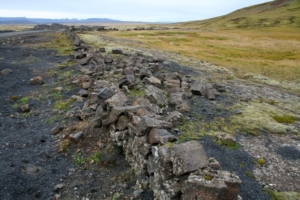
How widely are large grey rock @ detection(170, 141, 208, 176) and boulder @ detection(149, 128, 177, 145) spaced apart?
117cm

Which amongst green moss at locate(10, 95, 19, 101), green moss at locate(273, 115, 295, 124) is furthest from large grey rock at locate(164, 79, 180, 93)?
green moss at locate(10, 95, 19, 101)

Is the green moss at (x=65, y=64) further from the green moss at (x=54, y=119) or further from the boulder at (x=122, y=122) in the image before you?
the boulder at (x=122, y=122)

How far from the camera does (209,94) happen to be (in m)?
21.8

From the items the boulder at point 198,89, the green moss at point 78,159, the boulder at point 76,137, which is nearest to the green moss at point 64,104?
the boulder at point 76,137

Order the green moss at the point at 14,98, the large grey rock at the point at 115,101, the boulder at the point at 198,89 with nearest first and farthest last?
1. the large grey rock at the point at 115,101
2. the green moss at the point at 14,98
3. the boulder at the point at 198,89

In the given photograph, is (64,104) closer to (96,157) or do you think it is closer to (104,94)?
(104,94)

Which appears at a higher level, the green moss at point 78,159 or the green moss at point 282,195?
the green moss at point 282,195

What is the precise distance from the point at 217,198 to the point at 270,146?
28.6 feet

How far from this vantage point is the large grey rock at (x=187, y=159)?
27.6 ft

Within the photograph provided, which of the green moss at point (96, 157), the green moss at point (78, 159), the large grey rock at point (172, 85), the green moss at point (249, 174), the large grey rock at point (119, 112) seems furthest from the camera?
the large grey rock at point (172, 85)

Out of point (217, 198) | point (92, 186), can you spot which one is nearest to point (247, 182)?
point (217, 198)

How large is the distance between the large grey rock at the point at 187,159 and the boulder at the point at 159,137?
46.0 inches

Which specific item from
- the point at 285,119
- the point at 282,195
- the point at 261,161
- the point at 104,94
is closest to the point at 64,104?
the point at 104,94

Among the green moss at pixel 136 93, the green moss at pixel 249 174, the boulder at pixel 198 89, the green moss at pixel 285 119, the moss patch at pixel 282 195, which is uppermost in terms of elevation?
the green moss at pixel 136 93
